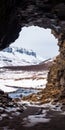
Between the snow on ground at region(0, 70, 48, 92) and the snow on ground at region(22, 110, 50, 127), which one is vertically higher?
the snow on ground at region(22, 110, 50, 127)

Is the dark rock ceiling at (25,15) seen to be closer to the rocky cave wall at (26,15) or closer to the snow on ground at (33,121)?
the rocky cave wall at (26,15)

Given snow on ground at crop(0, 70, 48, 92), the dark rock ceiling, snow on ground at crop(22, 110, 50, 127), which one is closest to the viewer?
snow on ground at crop(22, 110, 50, 127)

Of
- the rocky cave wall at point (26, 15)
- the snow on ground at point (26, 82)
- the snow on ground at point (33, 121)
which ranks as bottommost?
the snow on ground at point (26, 82)

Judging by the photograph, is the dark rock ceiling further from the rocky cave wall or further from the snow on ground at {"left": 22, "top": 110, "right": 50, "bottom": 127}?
the snow on ground at {"left": 22, "top": 110, "right": 50, "bottom": 127}

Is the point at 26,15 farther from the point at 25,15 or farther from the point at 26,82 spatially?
the point at 26,82

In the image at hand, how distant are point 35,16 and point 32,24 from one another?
2229mm

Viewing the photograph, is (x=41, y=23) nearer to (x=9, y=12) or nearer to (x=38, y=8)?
(x=38, y=8)

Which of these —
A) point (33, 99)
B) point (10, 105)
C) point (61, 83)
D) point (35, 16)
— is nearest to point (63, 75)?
point (61, 83)

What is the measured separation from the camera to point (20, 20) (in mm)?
22016

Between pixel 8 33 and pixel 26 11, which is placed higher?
pixel 26 11

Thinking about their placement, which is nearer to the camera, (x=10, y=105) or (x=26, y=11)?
(x=26, y=11)

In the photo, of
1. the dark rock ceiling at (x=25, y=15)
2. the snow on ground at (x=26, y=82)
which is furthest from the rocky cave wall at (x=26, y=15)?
the snow on ground at (x=26, y=82)

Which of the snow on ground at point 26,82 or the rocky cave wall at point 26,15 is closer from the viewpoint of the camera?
the rocky cave wall at point 26,15

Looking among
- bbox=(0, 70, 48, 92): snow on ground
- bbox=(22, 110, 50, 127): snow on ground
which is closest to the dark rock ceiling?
bbox=(22, 110, 50, 127): snow on ground
